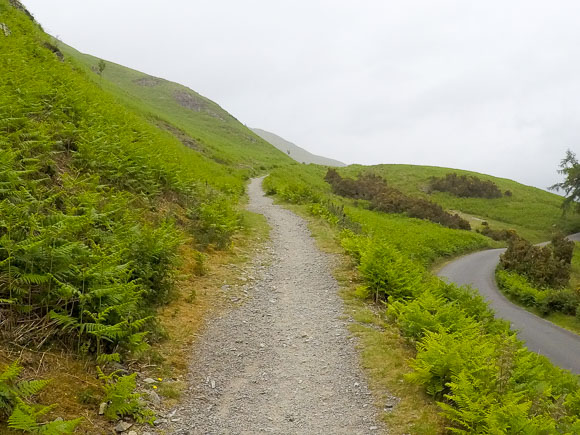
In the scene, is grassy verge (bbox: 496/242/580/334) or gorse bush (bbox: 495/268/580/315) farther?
gorse bush (bbox: 495/268/580/315)

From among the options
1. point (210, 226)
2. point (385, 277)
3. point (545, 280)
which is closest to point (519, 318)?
point (545, 280)

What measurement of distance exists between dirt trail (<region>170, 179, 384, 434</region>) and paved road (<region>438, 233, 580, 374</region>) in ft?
21.9

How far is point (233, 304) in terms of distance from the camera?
993 centimetres

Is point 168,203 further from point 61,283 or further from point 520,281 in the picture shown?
point 520,281

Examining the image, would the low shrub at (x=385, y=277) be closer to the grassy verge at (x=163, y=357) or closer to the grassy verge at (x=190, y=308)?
the grassy verge at (x=190, y=308)

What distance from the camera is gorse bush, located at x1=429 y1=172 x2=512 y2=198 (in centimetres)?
6588

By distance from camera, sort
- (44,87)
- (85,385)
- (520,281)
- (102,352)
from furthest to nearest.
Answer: (520,281) → (44,87) → (102,352) → (85,385)

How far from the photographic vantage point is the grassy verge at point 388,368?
5.63m

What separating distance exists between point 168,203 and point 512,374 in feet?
38.0

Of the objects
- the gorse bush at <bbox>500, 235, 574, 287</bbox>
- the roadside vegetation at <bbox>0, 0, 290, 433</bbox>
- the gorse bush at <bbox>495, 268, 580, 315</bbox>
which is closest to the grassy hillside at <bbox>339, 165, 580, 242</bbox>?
the gorse bush at <bbox>500, 235, 574, 287</bbox>

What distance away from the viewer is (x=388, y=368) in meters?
7.05

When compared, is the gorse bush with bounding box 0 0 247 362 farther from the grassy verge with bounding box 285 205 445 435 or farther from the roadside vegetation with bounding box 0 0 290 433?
the grassy verge with bounding box 285 205 445 435

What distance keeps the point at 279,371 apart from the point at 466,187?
66.3 m

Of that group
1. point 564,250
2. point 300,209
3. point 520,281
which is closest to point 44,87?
point 300,209
